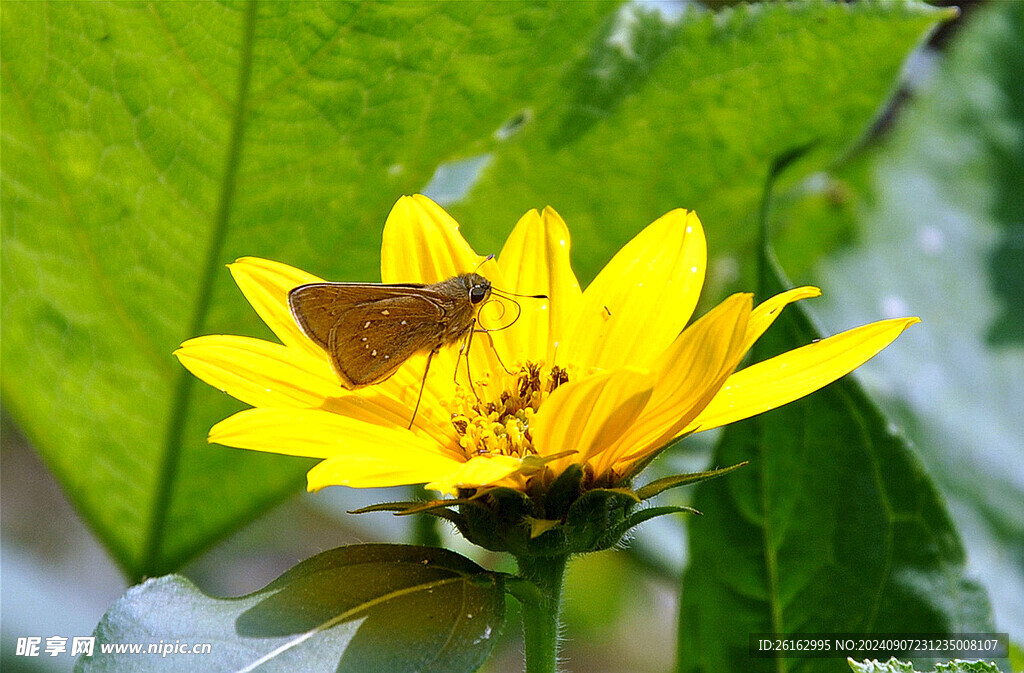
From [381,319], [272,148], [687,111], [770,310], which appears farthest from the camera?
[687,111]

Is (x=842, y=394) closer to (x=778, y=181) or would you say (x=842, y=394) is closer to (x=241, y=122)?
(x=778, y=181)

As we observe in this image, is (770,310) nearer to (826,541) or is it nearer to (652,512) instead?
(652,512)

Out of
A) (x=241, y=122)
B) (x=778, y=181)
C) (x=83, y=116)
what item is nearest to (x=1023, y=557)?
(x=778, y=181)

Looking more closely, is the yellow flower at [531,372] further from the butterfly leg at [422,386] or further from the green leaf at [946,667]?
the green leaf at [946,667]

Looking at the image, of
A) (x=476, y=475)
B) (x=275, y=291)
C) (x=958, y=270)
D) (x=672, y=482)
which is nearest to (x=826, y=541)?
(x=672, y=482)

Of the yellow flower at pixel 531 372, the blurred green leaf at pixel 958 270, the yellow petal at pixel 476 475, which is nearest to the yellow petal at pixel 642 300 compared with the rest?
the yellow flower at pixel 531 372

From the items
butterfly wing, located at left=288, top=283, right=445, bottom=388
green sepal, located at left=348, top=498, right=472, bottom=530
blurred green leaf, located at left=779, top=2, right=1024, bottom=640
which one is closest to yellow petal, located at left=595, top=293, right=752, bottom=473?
green sepal, located at left=348, top=498, right=472, bottom=530
